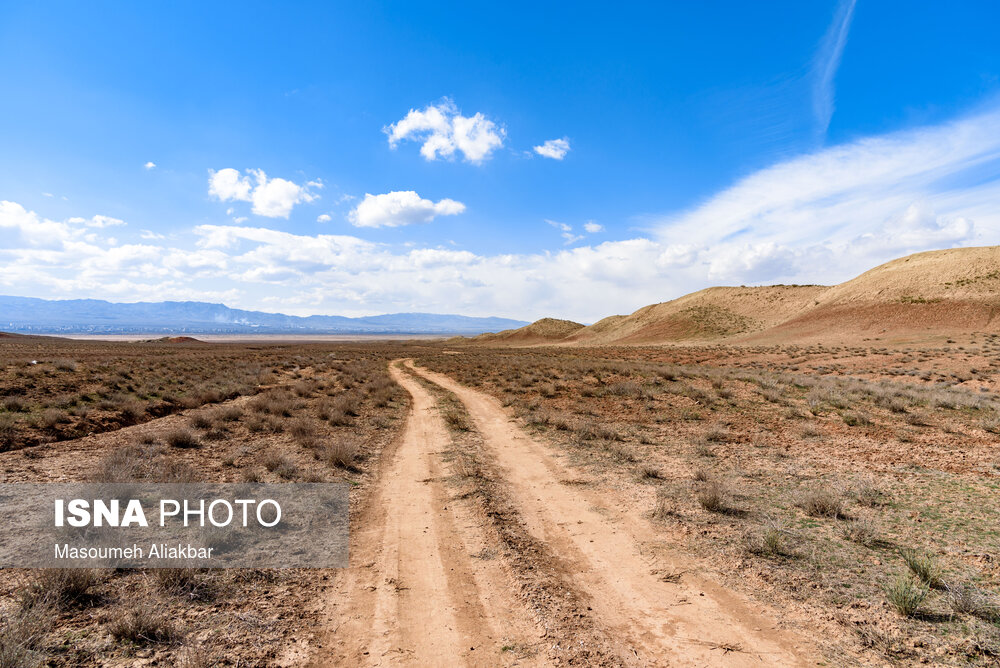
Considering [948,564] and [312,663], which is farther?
[948,564]

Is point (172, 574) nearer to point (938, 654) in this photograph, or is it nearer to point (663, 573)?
point (663, 573)

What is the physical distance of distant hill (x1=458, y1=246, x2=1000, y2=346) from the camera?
5459cm

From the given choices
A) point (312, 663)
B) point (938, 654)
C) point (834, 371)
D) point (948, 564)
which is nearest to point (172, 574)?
point (312, 663)

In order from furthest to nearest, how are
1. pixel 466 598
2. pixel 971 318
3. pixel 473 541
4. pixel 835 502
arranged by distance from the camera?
pixel 971 318 < pixel 835 502 < pixel 473 541 < pixel 466 598

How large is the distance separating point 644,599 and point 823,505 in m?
4.50

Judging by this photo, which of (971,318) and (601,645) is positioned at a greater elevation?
(971,318)

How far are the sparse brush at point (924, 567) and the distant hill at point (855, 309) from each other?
5788cm

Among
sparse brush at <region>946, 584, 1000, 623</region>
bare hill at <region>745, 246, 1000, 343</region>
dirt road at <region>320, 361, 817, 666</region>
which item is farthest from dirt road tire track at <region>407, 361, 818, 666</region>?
bare hill at <region>745, 246, 1000, 343</region>

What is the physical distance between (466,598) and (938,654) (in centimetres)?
471

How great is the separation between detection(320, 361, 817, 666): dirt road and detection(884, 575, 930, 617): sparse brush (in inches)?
53.7

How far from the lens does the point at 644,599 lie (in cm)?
507

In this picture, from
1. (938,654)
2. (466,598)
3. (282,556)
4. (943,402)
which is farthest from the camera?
(943,402)

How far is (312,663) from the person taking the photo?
404 cm

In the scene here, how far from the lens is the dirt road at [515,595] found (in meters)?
4.21
